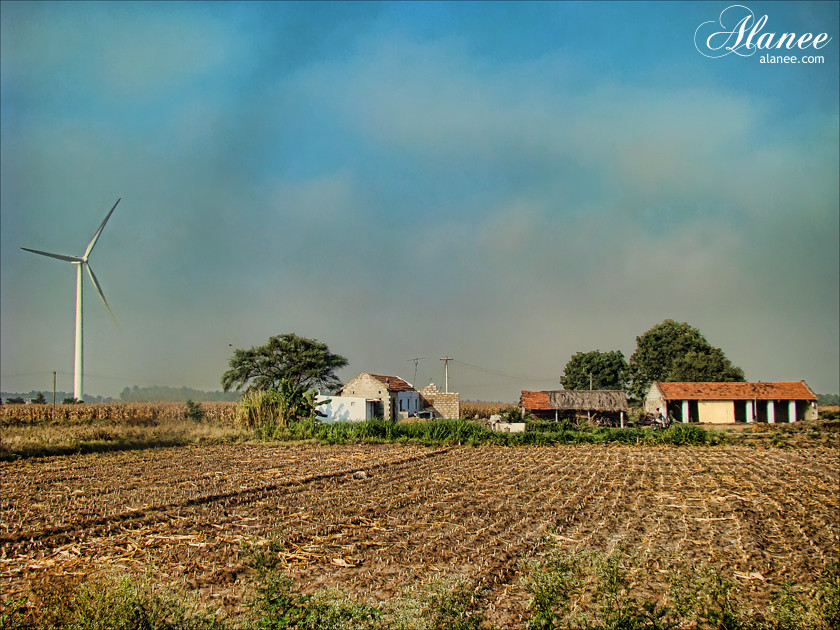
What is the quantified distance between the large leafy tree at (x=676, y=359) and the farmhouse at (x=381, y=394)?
35.4m

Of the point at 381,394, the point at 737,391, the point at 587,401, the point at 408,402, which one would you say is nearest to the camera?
the point at 381,394

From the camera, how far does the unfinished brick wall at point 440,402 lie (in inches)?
2178

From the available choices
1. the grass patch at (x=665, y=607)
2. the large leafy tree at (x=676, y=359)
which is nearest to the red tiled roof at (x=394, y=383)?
the large leafy tree at (x=676, y=359)

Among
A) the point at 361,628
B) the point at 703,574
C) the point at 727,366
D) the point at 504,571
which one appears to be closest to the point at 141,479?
the point at 504,571

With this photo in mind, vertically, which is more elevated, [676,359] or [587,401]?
[676,359]

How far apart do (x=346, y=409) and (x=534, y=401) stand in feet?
65.3

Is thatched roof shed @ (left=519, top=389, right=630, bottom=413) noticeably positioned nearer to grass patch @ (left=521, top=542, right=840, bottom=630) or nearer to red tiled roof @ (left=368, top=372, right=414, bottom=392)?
red tiled roof @ (left=368, top=372, right=414, bottom=392)

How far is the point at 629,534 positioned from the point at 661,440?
2518cm

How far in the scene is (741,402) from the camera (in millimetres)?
53781

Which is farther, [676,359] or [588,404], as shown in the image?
[676,359]

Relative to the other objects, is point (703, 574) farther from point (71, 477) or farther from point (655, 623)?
point (71, 477)

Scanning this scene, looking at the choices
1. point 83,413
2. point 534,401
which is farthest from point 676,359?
point 83,413

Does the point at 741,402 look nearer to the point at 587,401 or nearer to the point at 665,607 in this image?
the point at 587,401

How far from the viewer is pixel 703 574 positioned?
22.2ft
